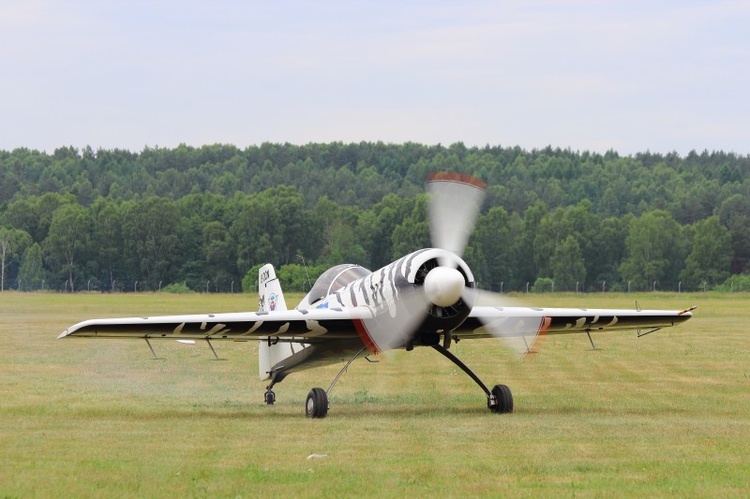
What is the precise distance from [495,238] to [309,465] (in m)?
93.5

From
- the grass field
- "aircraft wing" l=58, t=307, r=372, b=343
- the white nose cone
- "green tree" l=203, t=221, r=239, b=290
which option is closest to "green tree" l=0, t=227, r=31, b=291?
"green tree" l=203, t=221, r=239, b=290

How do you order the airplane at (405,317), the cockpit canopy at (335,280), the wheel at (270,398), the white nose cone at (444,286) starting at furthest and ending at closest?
1. the wheel at (270,398)
2. the cockpit canopy at (335,280)
3. the airplane at (405,317)
4. the white nose cone at (444,286)

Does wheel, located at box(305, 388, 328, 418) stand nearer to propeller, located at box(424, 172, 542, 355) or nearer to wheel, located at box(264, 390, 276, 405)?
propeller, located at box(424, 172, 542, 355)

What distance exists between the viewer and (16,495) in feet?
33.5

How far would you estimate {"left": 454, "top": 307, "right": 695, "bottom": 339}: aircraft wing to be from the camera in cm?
1819

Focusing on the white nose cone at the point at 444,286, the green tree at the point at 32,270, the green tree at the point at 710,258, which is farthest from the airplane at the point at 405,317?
the green tree at the point at 32,270

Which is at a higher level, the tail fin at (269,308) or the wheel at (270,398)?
the tail fin at (269,308)

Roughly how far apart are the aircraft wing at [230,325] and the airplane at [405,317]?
0.04ft

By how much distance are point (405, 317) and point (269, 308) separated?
19.7ft

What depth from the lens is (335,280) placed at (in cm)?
1903

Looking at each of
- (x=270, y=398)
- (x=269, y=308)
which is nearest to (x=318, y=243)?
(x=269, y=308)

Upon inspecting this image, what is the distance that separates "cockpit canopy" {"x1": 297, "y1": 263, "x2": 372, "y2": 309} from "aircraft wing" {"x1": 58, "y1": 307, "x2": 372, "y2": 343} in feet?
3.63

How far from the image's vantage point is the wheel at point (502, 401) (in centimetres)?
1775

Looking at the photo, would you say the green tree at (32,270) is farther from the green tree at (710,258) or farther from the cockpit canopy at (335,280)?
the cockpit canopy at (335,280)
